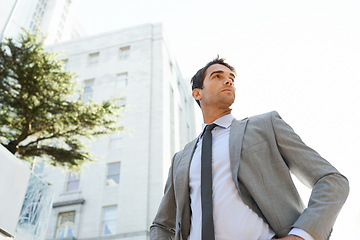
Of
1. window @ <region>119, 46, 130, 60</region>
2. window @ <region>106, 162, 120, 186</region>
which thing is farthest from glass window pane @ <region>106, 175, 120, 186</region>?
window @ <region>119, 46, 130, 60</region>

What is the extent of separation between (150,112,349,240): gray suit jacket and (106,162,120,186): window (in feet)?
67.2

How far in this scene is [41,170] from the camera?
24047 millimetres

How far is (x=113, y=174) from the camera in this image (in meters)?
22.4

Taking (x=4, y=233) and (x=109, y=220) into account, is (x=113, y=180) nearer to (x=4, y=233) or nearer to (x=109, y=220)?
(x=109, y=220)

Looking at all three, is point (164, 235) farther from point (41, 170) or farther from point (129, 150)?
point (41, 170)

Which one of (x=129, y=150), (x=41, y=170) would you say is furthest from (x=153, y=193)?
(x=41, y=170)

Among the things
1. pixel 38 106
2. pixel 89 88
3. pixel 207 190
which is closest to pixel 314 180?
pixel 207 190

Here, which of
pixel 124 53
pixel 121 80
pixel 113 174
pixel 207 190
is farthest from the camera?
pixel 124 53

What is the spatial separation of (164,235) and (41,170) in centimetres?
2431

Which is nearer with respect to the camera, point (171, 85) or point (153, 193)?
point (153, 193)

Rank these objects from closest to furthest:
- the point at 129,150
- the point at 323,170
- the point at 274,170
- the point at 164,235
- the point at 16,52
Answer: the point at 323,170, the point at 274,170, the point at 164,235, the point at 16,52, the point at 129,150

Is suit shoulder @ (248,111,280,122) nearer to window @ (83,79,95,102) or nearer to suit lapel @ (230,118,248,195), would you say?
suit lapel @ (230,118,248,195)

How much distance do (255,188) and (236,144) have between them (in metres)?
0.32

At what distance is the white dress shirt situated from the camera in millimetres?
1676
